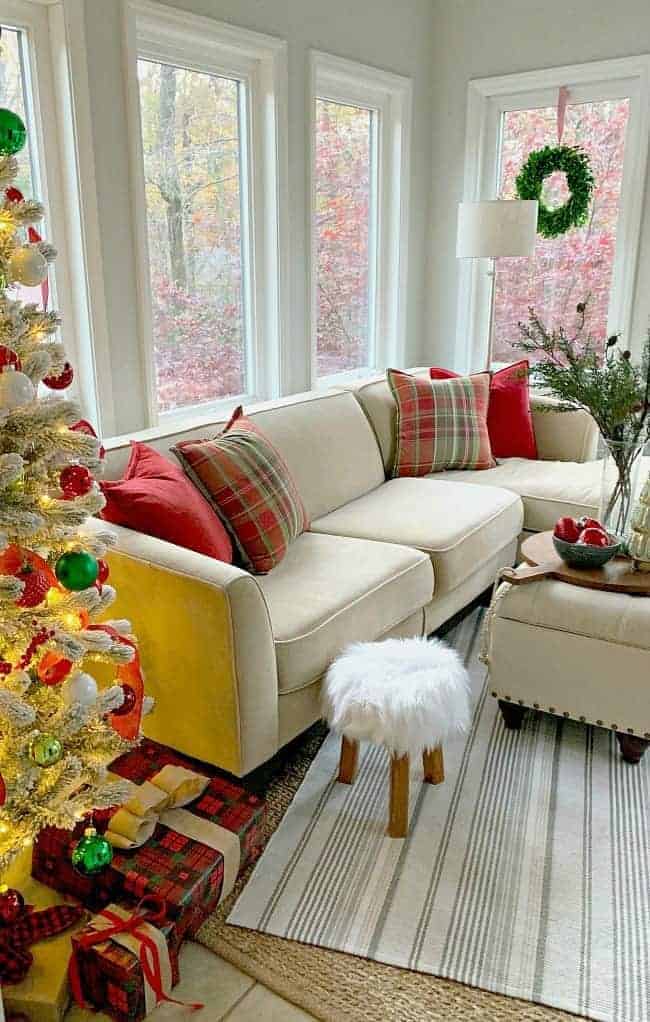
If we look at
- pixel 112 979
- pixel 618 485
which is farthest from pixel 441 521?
pixel 112 979

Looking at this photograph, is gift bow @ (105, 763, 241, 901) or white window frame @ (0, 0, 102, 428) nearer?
gift bow @ (105, 763, 241, 901)

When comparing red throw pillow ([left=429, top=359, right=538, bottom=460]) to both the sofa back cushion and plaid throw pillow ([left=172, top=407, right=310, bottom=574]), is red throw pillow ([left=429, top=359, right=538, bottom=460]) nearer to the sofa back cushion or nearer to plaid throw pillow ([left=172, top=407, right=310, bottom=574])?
the sofa back cushion

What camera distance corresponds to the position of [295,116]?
3.68m

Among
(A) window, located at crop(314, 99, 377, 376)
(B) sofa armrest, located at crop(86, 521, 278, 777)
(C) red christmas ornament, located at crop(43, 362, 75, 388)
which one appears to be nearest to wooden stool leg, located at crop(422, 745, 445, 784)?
(B) sofa armrest, located at crop(86, 521, 278, 777)

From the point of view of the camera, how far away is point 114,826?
68.4 inches

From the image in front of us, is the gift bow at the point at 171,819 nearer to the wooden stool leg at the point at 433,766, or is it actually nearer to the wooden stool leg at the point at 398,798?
the wooden stool leg at the point at 398,798

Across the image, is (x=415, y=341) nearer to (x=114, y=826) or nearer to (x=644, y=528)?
(x=644, y=528)

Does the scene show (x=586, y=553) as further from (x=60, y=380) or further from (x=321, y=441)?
(x=60, y=380)

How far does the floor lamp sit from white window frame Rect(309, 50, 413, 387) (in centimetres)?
62

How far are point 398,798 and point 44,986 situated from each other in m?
0.87

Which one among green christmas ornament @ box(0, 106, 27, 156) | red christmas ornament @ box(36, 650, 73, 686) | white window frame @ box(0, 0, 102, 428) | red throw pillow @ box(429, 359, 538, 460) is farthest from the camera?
red throw pillow @ box(429, 359, 538, 460)

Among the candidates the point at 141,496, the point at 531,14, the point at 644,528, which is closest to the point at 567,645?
the point at 644,528

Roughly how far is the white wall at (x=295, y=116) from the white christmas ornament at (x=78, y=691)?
167 centimetres

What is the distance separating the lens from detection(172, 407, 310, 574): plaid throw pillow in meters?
2.40
